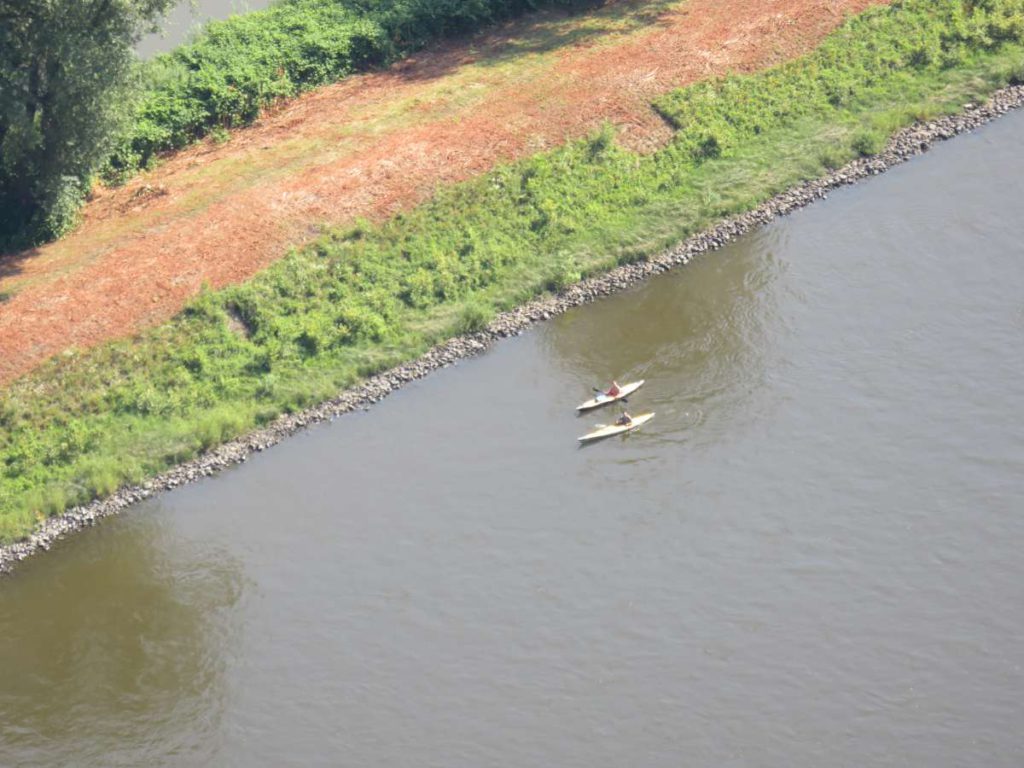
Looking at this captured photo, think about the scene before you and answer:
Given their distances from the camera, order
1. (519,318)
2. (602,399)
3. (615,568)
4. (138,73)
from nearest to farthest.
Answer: (615,568) → (602,399) → (519,318) → (138,73)

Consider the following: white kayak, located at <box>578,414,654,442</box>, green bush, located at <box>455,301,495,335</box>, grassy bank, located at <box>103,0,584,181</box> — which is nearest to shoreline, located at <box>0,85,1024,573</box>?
green bush, located at <box>455,301,495,335</box>

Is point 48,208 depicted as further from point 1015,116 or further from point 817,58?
point 1015,116

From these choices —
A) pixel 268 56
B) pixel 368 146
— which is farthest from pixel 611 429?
pixel 268 56

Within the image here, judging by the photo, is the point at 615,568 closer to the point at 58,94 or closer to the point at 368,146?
the point at 368,146

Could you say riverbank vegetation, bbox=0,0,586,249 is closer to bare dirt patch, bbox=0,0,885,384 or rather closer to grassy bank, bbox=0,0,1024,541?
bare dirt patch, bbox=0,0,885,384

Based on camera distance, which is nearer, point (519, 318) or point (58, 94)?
point (519, 318)
